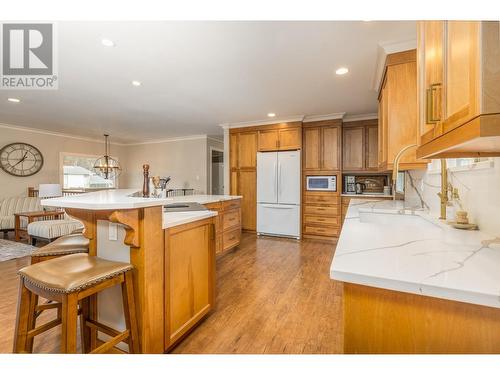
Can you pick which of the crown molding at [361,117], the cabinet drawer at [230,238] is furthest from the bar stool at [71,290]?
the crown molding at [361,117]

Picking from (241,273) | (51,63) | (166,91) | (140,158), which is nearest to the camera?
(51,63)

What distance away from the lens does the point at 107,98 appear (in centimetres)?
351

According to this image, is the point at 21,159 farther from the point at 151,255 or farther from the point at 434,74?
the point at 434,74

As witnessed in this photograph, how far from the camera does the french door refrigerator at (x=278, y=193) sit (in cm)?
450

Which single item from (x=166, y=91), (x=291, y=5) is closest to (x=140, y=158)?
(x=166, y=91)

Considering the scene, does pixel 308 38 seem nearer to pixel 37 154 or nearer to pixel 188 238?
pixel 188 238

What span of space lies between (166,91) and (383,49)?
260 cm

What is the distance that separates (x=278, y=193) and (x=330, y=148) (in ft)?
4.16

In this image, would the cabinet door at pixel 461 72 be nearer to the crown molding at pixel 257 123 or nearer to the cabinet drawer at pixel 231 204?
the cabinet drawer at pixel 231 204

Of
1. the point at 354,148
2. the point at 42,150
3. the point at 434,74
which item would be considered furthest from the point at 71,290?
the point at 42,150

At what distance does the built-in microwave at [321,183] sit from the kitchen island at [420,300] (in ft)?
11.8

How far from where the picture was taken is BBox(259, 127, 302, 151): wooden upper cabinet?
179 inches

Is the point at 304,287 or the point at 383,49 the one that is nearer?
the point at 383,49

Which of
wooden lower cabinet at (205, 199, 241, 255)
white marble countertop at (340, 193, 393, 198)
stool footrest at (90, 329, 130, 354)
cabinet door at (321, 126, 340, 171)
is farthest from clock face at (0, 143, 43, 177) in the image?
white marble countertop at (340, 193, 393, 198)
